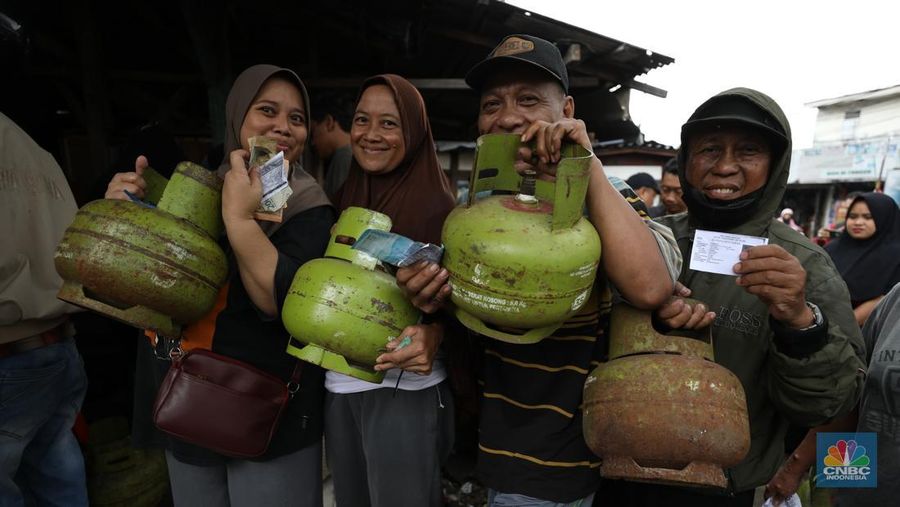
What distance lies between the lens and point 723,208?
171 centimetres

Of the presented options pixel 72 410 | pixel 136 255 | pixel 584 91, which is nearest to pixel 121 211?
pixel 136 255

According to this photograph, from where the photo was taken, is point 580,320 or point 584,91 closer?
point 580,320

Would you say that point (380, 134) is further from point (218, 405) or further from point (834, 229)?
point (834, 229)

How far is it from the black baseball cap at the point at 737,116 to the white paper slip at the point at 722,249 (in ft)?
1.69

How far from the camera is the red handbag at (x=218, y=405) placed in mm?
1616

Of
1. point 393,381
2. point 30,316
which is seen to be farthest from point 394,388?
point 30,316

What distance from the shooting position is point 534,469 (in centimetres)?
152

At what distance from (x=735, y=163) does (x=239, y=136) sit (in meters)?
1.94

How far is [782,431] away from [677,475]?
2.34ft

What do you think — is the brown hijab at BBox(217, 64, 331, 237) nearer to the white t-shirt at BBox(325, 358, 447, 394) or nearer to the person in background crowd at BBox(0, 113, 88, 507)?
the white t-shirt at BBox(325, 358, 447, 394)

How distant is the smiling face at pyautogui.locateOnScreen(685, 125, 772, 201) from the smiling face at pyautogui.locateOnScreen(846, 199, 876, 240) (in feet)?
12.5

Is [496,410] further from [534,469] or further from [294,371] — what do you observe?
[294,371]

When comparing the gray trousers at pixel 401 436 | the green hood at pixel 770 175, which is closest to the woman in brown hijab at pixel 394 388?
the gray trousers at pixel 401 436

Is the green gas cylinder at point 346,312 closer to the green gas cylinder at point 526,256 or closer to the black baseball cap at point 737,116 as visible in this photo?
the green gas cylinder at point 526,256
